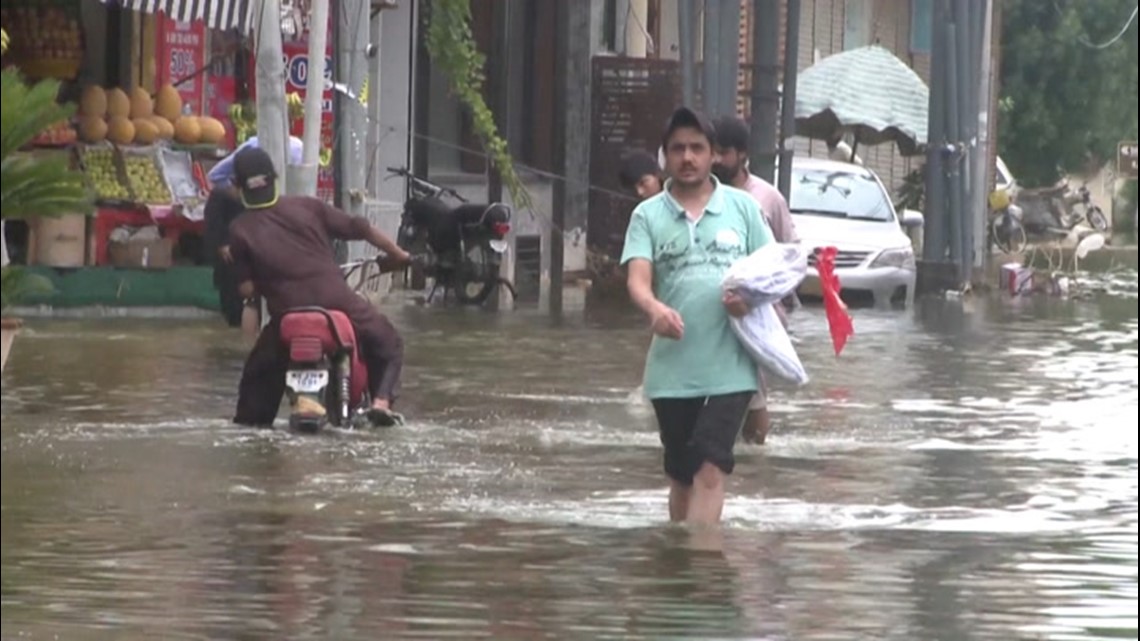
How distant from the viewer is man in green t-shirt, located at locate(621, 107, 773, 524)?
10.1 metres

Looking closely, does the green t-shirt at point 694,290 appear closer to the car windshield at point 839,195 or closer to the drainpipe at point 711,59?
the drainpipe at point 711,59

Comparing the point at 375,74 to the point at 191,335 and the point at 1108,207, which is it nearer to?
the point at 191,335

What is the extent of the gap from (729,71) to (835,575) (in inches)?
659

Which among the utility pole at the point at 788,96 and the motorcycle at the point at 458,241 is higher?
the utility pole at the point at 788,96

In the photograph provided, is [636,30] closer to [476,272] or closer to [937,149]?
[937,149]

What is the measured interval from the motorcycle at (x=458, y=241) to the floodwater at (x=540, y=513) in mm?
5995

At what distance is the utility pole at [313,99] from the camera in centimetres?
1761

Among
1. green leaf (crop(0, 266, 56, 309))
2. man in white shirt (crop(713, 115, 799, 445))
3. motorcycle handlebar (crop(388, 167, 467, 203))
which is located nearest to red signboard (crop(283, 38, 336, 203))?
motorcycle handlebar (crop(388, 167, 467, 203))

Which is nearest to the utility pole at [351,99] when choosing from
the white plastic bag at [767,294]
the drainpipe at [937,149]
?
the white plastic bag at [767,294]

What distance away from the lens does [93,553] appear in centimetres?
970

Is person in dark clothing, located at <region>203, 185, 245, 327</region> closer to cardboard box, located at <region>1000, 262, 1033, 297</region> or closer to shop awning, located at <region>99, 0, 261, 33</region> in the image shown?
shop awning, located at <region>99, 0, 261, 33</region>

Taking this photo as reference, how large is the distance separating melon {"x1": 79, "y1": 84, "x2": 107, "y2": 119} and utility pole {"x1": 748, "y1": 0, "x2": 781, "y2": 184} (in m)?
6.05

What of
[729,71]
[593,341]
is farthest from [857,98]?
[593,341]

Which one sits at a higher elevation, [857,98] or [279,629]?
[857,98]
